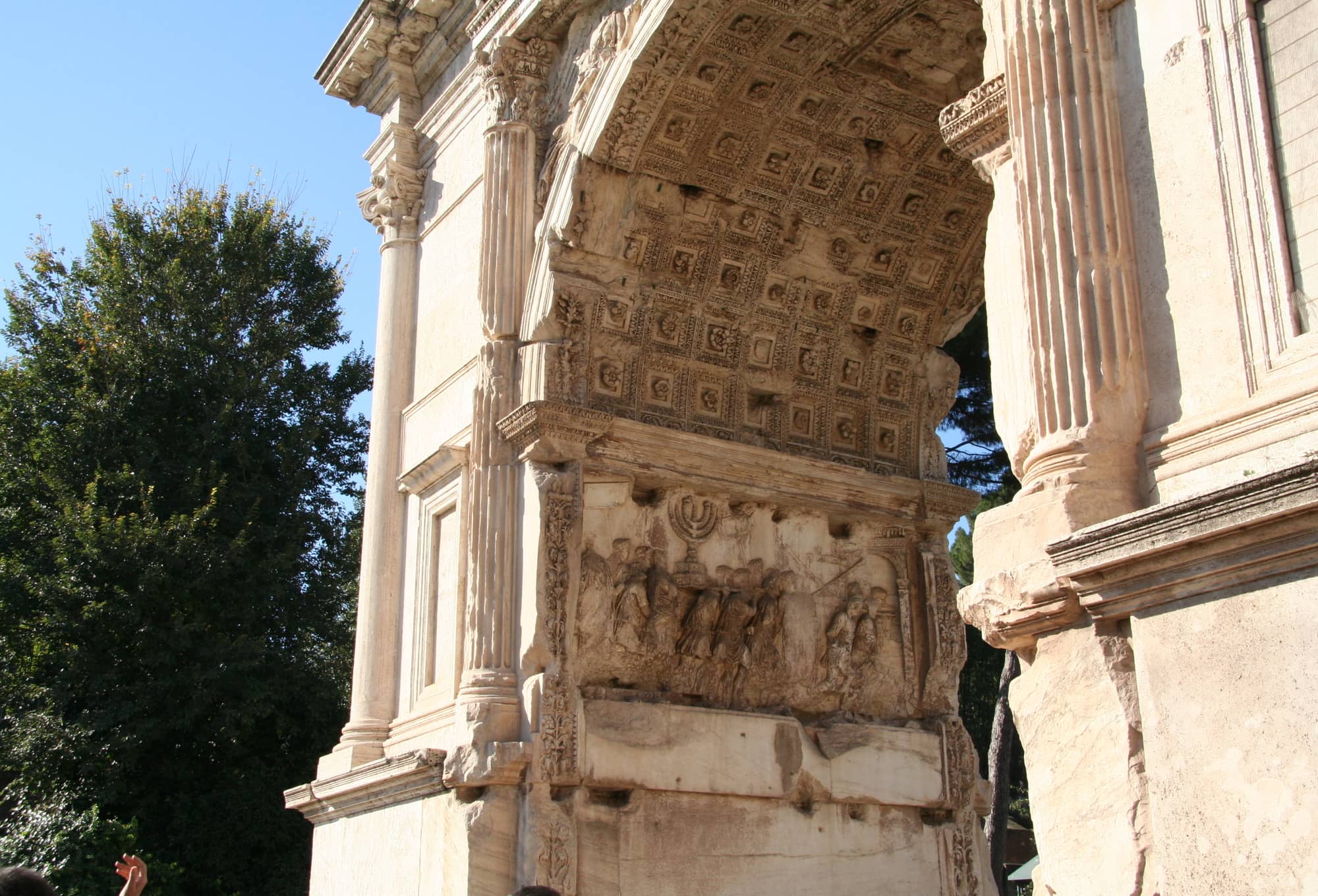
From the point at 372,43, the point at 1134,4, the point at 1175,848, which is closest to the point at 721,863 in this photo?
the point at 1175,848

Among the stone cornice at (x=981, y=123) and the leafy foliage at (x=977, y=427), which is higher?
the leafy foliage at (x=977, y=427)

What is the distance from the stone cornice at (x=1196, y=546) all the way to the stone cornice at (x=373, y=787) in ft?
17.0

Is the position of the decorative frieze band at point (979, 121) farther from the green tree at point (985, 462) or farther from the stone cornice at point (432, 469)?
the green tree at point (985, 462)

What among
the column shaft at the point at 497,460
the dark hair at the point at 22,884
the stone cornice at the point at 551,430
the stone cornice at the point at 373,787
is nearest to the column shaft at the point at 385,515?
the stone cornice at the point at 373,787

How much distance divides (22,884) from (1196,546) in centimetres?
318

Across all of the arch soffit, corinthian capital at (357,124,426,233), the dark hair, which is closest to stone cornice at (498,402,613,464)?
the arch soffit

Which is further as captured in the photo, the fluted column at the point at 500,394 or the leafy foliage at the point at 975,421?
the leafy foliage at the point at 975,421

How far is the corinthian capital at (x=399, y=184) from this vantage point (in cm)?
1129

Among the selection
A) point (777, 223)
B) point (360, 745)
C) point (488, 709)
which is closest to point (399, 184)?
point (777, 223)

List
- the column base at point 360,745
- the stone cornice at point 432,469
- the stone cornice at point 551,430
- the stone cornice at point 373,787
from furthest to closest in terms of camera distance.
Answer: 1. the column base at point 360,745
2. the stone cornice at point 432,469
3. the stone cornice at point 551,430
4. the stone cornice at point 373,787

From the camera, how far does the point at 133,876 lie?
3.85 meters

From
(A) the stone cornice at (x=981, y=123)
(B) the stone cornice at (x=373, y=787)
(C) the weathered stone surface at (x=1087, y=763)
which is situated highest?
(A) the stone cornice at (x=981, y=123)

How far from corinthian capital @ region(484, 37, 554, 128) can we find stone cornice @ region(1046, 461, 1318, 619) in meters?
6.47

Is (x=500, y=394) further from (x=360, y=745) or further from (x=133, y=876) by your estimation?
(x=133, y=876)
